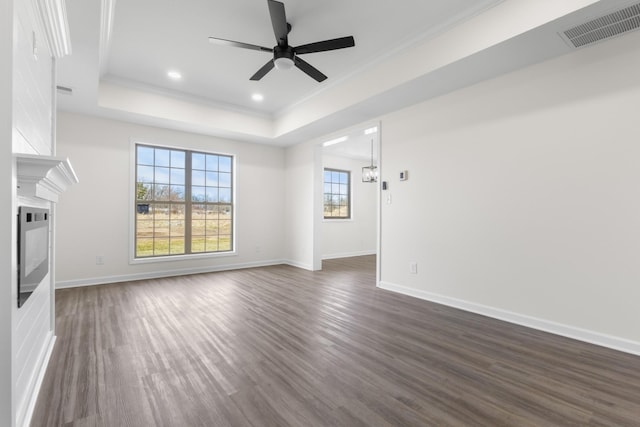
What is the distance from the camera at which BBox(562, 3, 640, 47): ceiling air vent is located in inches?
85.6

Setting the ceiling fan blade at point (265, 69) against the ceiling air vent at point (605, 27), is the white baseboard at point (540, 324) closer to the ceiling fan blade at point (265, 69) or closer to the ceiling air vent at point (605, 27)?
the ceiling air vent at point (605, 27)

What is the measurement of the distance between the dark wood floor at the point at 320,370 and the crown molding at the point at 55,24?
7.98 feet

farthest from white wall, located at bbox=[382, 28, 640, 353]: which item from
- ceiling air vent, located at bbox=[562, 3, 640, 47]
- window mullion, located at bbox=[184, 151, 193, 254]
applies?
window mullion, located at bbox=[184, 151, 193, 254]

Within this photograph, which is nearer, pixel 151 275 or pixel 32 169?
pixel 32 169

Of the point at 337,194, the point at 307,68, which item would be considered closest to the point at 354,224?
the point at 337,194

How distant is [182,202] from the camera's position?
5480mm

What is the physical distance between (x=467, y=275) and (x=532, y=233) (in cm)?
82

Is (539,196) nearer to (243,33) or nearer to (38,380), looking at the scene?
(243,33)

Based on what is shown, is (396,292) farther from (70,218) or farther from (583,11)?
(70,218)

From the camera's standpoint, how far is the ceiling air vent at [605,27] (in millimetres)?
2174

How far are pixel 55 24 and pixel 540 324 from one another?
15.8 feet

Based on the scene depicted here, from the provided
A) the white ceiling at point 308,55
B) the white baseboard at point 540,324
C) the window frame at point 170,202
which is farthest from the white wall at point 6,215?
the window frame at point 170,202

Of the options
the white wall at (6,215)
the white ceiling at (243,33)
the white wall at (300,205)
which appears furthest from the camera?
the white wall at (300,205)

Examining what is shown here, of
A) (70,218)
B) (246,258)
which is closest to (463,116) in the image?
(246,258)
